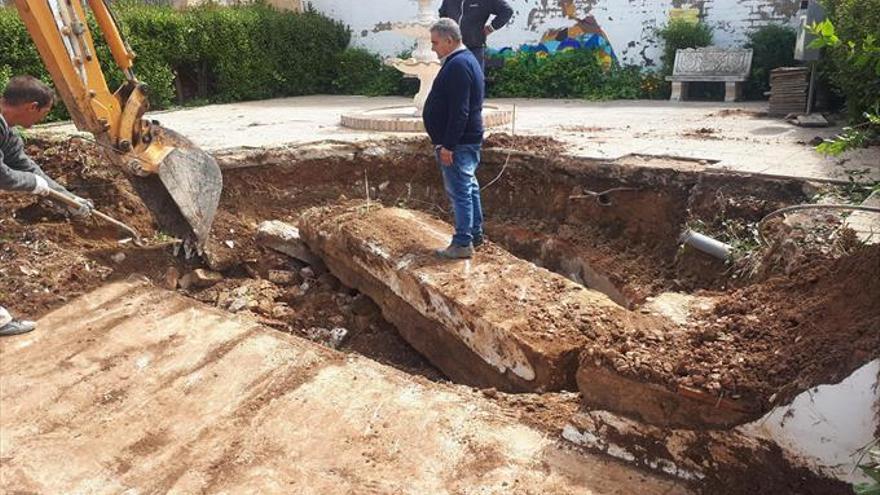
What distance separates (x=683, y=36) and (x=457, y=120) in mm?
9641

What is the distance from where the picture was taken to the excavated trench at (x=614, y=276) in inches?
118

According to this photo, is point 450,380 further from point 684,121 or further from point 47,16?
point 684,121

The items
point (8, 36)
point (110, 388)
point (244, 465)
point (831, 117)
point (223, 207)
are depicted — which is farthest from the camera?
point (8, 36)

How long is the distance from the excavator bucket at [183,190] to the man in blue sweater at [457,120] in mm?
1933

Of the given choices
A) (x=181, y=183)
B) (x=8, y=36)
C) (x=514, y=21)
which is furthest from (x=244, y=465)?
(x=514, y=21)

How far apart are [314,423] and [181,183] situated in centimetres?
275

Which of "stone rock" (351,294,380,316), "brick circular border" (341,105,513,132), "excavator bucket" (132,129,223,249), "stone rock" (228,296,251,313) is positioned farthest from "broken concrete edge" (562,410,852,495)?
"brick circular border" (341,105,513,132)

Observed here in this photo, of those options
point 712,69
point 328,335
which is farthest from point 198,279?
point 712,69

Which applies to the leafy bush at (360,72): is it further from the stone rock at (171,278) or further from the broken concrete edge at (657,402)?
the broken concrete edge at (657,402)

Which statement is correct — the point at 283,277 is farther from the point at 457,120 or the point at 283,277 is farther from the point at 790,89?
the point at 790,89

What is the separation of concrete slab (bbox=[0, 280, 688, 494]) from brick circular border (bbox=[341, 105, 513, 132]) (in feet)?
14.2

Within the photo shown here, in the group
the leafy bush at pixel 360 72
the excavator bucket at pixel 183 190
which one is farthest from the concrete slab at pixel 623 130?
the leafy bush at pixel 360 72

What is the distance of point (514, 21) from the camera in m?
14.8

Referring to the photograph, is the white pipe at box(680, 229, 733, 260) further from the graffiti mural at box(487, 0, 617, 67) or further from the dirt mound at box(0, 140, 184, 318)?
the graffiti mural at box(487, 0, 617, 67)
